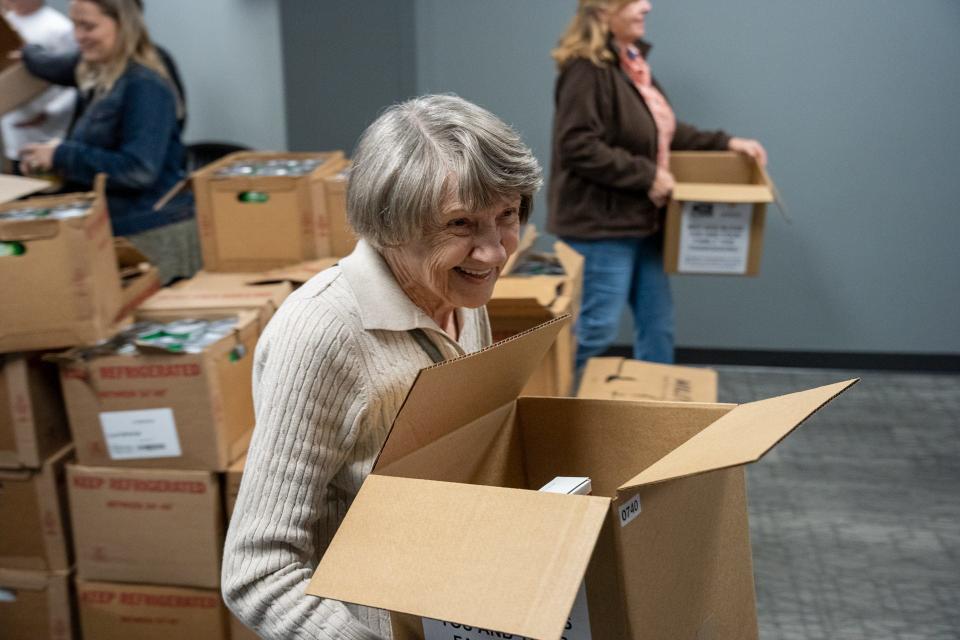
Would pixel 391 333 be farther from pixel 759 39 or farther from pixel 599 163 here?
pixel 759 39

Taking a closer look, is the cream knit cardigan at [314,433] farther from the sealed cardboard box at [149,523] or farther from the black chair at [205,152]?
the black chair at [205,152]

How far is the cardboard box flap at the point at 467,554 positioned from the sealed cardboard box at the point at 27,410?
5.40 ft

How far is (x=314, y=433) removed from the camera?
1130mm

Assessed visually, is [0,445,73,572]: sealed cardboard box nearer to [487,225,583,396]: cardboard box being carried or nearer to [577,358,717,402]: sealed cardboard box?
[487,225,583,396]: cardboard box being carried

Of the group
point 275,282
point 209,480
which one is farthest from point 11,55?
point 209,480

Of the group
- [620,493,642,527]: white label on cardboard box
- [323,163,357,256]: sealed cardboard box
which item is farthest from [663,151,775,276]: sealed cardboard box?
[620,493,642,527]: white label on cardboard box

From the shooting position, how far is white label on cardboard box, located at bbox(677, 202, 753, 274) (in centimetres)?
338

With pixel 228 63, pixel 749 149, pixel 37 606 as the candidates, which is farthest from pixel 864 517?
pixel 228 63

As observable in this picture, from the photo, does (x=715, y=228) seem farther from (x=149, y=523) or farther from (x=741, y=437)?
(x=741, y=437)

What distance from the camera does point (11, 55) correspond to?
3.11 m

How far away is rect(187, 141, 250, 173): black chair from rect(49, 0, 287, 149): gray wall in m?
0.18

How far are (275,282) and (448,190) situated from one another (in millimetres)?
1501

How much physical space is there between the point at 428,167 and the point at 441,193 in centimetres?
3

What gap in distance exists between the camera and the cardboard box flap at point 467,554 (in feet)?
2.59
